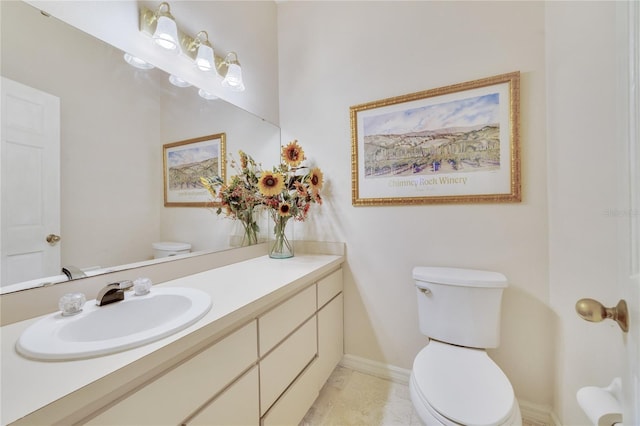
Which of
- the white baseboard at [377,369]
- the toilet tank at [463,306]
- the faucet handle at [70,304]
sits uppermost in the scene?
the faucet handle at [70,304]

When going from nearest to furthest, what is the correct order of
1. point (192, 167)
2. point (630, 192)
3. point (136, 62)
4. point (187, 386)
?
point (630, 192), point (187, 386), point (136, 62), point (192, 167)

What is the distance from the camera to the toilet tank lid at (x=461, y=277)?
1.17 metres

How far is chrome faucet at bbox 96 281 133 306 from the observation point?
0.81 meters

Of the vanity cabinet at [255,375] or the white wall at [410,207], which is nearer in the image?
the vanity cabinet at [255,375]

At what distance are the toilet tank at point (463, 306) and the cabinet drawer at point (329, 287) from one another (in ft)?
1.68

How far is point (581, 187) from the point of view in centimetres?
97

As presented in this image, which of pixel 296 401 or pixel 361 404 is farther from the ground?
pixel 296 401

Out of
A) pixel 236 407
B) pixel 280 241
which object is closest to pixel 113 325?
pixel 236 407

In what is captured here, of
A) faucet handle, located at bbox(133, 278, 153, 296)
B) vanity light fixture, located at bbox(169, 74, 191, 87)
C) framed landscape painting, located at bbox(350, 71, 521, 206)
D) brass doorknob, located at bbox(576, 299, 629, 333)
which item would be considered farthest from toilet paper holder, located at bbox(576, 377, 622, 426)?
vanity light fixture, located at bbox(169, 74, 191, 87)

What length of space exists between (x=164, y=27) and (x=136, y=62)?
214 mm

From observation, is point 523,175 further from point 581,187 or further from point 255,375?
point 255,375

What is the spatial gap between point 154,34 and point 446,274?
1.83 meters

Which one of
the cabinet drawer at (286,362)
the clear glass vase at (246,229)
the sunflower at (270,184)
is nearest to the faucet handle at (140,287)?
the cabinet drawer at (286,362)

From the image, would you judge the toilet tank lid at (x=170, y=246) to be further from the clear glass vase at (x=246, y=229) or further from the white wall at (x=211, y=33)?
the white wall at (x=211, y=33)
